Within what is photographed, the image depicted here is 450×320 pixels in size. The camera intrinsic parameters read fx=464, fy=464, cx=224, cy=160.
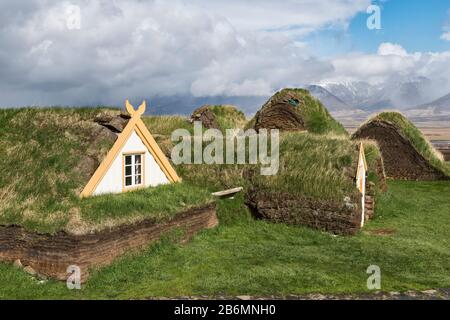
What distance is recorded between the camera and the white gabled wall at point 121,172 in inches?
493

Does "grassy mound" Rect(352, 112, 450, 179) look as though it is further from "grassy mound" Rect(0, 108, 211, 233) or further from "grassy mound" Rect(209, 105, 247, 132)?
"grassy mound" Rect(0, 108, 211, 233)

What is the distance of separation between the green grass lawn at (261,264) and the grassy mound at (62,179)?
1.13 metres

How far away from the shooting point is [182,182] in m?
15.7

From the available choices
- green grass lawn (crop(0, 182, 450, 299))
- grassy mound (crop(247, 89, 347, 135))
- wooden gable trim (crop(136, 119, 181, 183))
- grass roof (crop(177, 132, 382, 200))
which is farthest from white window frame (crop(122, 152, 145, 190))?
A: grassy mound (crop(247, 89, 347, 135))

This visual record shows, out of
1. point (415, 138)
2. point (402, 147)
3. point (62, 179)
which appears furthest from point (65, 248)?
point (415, 138)

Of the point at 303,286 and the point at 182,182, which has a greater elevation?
the point at 182,182

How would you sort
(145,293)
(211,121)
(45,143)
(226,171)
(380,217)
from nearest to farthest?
(145,293)
(45,143)
(226,171)
(380,217)
(211,121)

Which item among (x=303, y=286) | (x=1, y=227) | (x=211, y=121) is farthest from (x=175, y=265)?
(x=211, y=121)

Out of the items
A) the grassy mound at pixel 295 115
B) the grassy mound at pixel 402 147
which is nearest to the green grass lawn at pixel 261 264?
the grassy mound at pixel 295 115

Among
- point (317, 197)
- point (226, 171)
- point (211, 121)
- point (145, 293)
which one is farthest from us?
point (211, 121)

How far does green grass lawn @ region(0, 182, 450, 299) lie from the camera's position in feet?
32.9

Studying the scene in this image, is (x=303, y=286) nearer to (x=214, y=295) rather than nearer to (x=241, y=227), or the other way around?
(x=214, y=295)

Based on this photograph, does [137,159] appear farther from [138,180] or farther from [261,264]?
[261,264]

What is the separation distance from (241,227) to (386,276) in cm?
565
